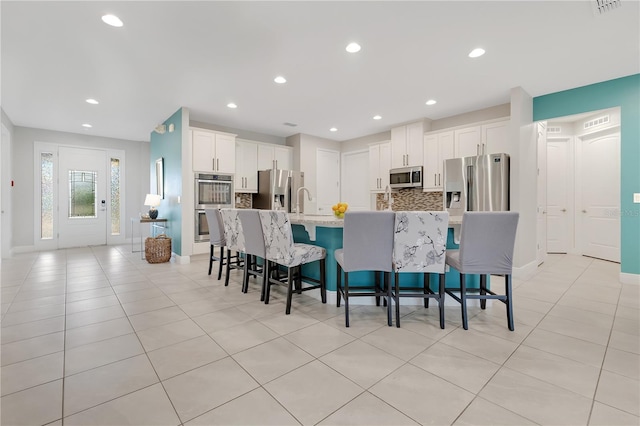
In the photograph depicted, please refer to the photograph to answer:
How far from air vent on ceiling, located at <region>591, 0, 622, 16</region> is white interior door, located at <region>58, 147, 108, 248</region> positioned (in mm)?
8593

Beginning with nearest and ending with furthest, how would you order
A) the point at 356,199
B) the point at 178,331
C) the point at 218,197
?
1. the point at 178,331
2. the point at 218,197
3. the point at 356,199

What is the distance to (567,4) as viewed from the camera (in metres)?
2.25

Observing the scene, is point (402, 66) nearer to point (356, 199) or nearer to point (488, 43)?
point (488, 43)

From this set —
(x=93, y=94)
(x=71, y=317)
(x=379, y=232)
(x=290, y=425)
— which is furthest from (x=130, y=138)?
(x=290, y=425)

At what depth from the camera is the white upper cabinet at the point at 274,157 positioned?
6143 millimetres

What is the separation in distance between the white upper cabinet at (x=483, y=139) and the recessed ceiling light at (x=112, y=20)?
473 cm

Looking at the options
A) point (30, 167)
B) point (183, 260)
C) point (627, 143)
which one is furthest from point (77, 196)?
point (627, 143)

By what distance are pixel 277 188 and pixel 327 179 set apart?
62.0 inches

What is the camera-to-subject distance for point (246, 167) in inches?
233

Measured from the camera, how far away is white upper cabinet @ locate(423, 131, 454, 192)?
4953 millimetres

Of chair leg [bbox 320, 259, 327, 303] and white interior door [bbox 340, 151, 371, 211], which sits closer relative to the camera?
chair leg [bbox 320, 259, 327, 303]

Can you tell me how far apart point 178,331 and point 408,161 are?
4.75 meters

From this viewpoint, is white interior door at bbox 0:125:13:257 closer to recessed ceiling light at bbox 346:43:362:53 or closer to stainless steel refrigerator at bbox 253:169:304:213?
stainless steel refrigerator at bbox 253:169:304:213

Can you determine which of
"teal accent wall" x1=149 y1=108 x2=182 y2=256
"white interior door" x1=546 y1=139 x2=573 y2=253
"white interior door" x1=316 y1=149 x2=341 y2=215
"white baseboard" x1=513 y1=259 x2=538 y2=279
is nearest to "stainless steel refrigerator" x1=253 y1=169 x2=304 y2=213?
"white interior door" x1=316 y1=149 x2=341 y2=215
